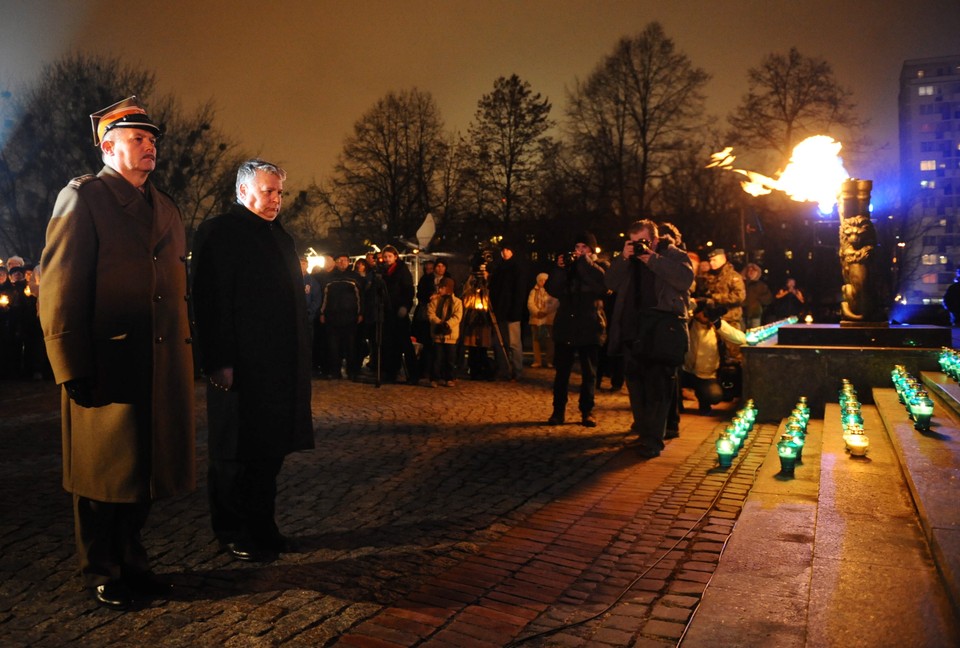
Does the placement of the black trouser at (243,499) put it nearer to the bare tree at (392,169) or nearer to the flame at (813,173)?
the flame at (813,173)

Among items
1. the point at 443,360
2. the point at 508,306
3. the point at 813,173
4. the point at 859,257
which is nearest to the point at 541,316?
the point at 508,306

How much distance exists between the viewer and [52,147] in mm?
30484

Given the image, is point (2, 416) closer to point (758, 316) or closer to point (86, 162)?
point (758, 316)

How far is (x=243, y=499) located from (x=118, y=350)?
1201 millimetres

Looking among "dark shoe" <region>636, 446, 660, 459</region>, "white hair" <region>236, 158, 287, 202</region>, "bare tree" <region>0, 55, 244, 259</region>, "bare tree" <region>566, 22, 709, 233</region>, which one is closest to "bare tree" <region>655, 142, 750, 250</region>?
"bare tree" <region>566, 22, 709, 233</region>

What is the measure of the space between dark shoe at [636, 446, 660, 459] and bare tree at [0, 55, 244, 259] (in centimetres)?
2700

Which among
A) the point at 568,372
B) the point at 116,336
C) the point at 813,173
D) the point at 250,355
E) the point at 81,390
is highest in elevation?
the point at 813,173

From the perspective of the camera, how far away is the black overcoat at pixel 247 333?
4.38 meters

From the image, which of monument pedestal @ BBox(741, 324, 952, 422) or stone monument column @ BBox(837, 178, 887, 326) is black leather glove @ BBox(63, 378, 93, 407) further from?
stone monument column @ BBox(837, 178, 887, 326)

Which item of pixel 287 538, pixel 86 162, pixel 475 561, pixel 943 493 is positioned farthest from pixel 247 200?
pixel 86 162

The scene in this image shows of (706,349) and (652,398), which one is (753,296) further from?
(652,398)

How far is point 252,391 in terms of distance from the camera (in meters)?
4.43

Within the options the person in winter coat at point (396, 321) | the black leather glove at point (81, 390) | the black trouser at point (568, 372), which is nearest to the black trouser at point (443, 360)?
the person in winter coat at point (396, 321)

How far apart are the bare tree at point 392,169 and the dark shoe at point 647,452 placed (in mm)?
33790
